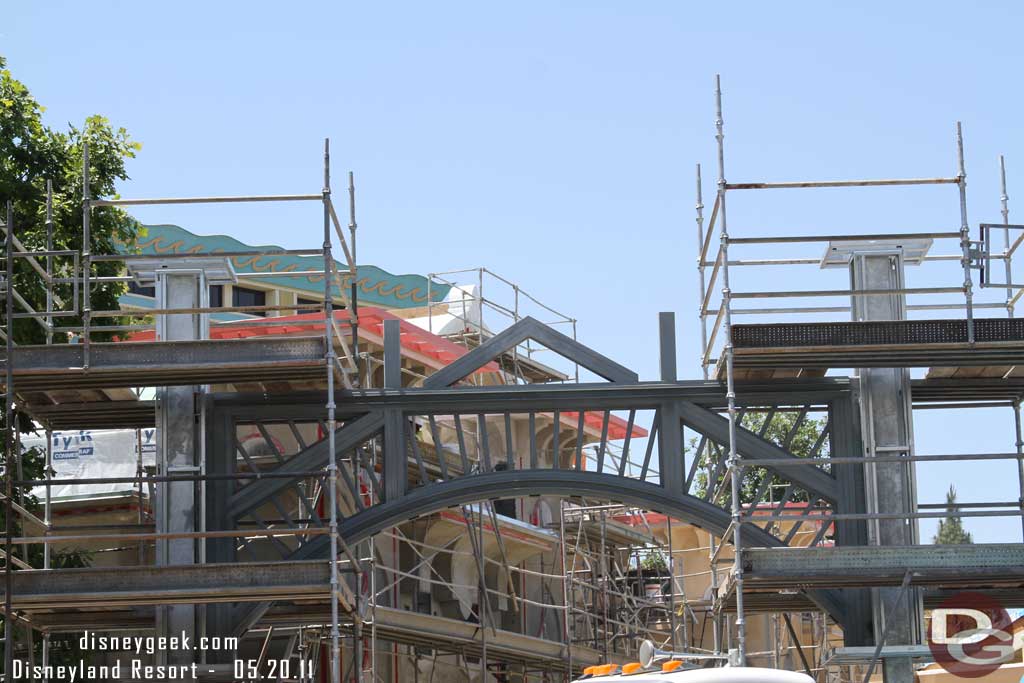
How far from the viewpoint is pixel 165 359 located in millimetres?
19953

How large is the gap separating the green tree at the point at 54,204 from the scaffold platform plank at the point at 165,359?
3.98 m

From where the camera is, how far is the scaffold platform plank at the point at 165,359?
19844 millimetres

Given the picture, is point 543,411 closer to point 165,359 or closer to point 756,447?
point 756,447

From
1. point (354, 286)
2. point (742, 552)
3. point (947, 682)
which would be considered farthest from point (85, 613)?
point (947, 682)

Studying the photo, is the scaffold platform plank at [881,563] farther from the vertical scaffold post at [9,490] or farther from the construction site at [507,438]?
the vertical scaffold post at [9,490]

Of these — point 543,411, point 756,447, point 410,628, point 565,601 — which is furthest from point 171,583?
point 565,601

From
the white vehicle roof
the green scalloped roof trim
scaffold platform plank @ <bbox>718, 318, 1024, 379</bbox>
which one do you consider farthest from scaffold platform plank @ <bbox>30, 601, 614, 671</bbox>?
the green scalloped roof trim

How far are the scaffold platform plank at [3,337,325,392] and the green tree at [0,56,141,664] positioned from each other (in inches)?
157

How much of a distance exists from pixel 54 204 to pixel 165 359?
5.64m

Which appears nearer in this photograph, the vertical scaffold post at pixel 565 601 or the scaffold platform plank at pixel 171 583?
the scaffold platform plank at pixel 171 583

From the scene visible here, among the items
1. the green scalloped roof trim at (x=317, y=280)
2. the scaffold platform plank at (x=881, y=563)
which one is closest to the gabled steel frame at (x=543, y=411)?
the scaffold platform plank at (x=881, y=563)

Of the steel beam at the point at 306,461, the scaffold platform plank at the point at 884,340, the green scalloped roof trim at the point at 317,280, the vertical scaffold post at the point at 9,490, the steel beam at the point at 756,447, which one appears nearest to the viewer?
the vertical scaffold post at the point at 9,490

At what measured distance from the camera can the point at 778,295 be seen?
2033 cm

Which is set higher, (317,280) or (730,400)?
(317,280)
